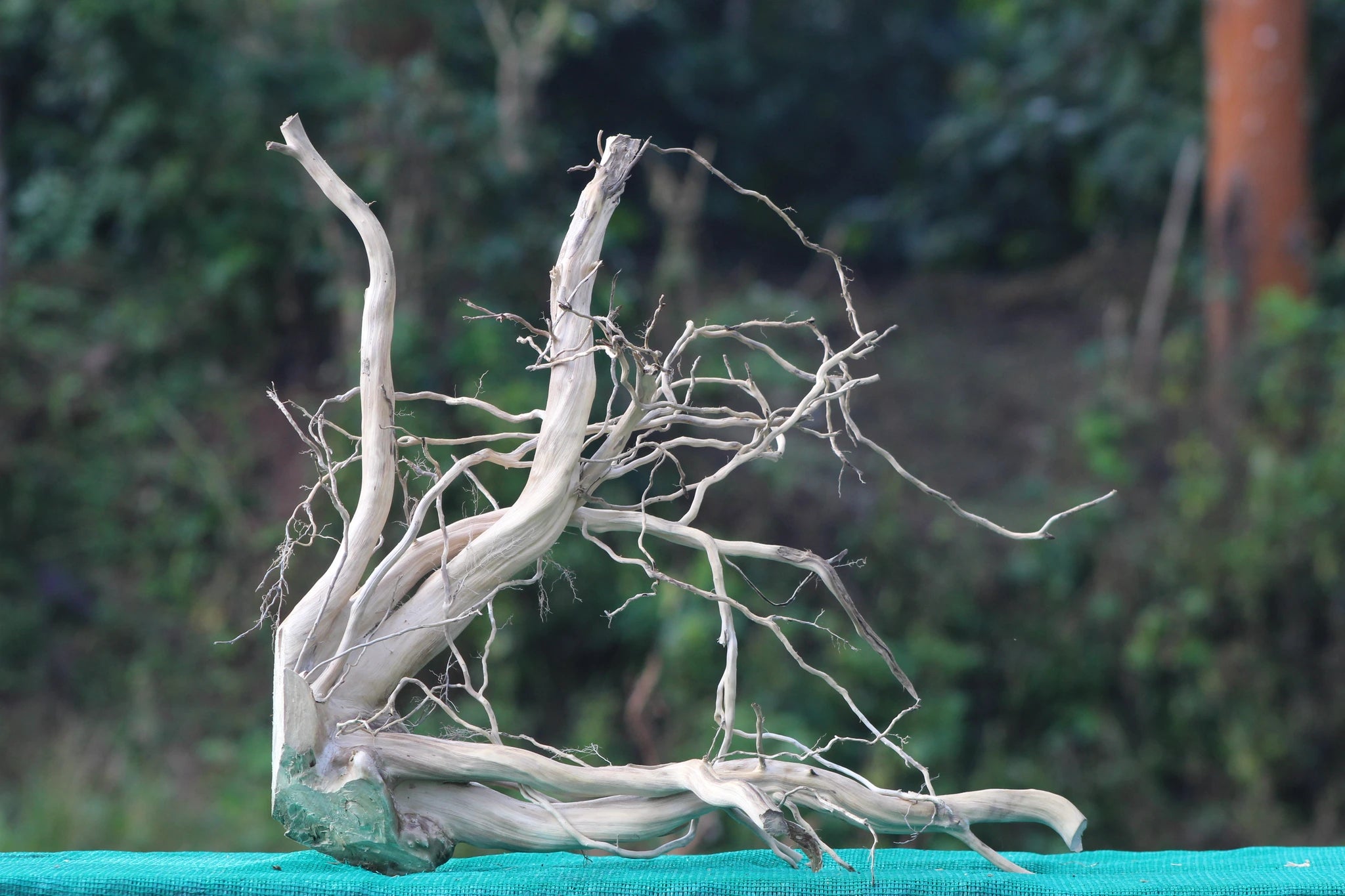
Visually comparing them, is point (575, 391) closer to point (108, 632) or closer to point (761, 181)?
point (108, 632)

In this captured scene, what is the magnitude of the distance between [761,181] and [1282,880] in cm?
526

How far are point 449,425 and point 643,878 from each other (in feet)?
7.35

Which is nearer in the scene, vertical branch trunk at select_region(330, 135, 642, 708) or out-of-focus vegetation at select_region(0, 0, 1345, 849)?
vertical branch trunk at select_region(330, 135, 642, 708)

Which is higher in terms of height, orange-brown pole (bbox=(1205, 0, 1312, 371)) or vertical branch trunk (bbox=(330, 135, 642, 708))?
orange-brown pole (bbox=(1205, 0, 1312, 371))

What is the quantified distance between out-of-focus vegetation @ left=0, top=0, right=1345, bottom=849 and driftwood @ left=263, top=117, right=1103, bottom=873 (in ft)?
6.32

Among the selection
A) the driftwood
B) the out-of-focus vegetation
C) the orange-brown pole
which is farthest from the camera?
the orange-brown pole

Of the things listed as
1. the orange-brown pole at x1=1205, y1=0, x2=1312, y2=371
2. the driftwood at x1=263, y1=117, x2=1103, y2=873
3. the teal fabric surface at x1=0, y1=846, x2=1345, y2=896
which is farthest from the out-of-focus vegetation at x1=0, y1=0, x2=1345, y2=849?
the driftwood at x1=263, y1=117, x2=1103, y2=873

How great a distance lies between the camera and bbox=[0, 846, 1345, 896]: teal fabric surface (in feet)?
3.44

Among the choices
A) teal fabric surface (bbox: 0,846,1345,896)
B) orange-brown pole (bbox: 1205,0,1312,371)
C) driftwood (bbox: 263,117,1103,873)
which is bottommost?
teal fabric surface (bbox: 0,846,1345,896)

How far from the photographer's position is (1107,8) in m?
4.56

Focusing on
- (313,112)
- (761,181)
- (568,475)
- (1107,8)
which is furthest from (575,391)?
(761,181)

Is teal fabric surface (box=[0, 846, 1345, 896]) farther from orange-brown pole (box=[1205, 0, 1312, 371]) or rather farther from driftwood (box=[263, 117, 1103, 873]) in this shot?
orange-brown pole (box=[1205, 0, 1312, 371])

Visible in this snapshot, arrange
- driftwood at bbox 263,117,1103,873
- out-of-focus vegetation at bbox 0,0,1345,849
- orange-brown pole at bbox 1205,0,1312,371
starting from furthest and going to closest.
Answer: orange-brown pole at bbox 1205,0,1312,371 → out-of-focus vegetation at bbox 0,0,1345,849 → driftwood at bbox 263,117,1103,873

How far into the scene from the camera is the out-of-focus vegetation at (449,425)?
3.20 meters
